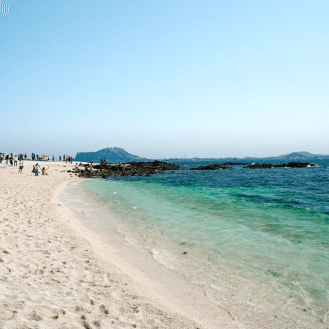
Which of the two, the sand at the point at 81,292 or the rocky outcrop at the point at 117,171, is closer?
the sand at the point at 81,292

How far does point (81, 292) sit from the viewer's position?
5078 millimetres

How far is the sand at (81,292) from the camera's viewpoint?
4070 mm

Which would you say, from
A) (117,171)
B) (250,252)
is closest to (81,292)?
(250,252)

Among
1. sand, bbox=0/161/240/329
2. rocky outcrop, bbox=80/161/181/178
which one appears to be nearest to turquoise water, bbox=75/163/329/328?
sand, bbox=0/161/240/329

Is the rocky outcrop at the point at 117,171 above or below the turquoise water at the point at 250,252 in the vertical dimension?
above

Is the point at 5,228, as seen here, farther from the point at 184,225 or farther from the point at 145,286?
the point at 184,225

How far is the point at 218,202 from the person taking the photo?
18.7 m

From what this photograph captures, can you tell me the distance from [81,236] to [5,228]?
8.90 ft

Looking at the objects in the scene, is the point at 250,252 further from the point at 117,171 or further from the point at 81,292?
the point at 117,171

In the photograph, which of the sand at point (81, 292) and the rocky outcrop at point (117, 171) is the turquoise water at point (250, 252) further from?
the rocky outcrop at point (117, 171)

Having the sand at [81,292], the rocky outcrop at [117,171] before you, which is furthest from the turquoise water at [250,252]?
the rocky outcrop at [117,171]

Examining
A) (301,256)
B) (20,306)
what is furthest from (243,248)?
(20,306)

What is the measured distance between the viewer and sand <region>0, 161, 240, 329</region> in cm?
407

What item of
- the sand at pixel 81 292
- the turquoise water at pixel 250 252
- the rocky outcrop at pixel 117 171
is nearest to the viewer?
the sand at pixel 81 292
